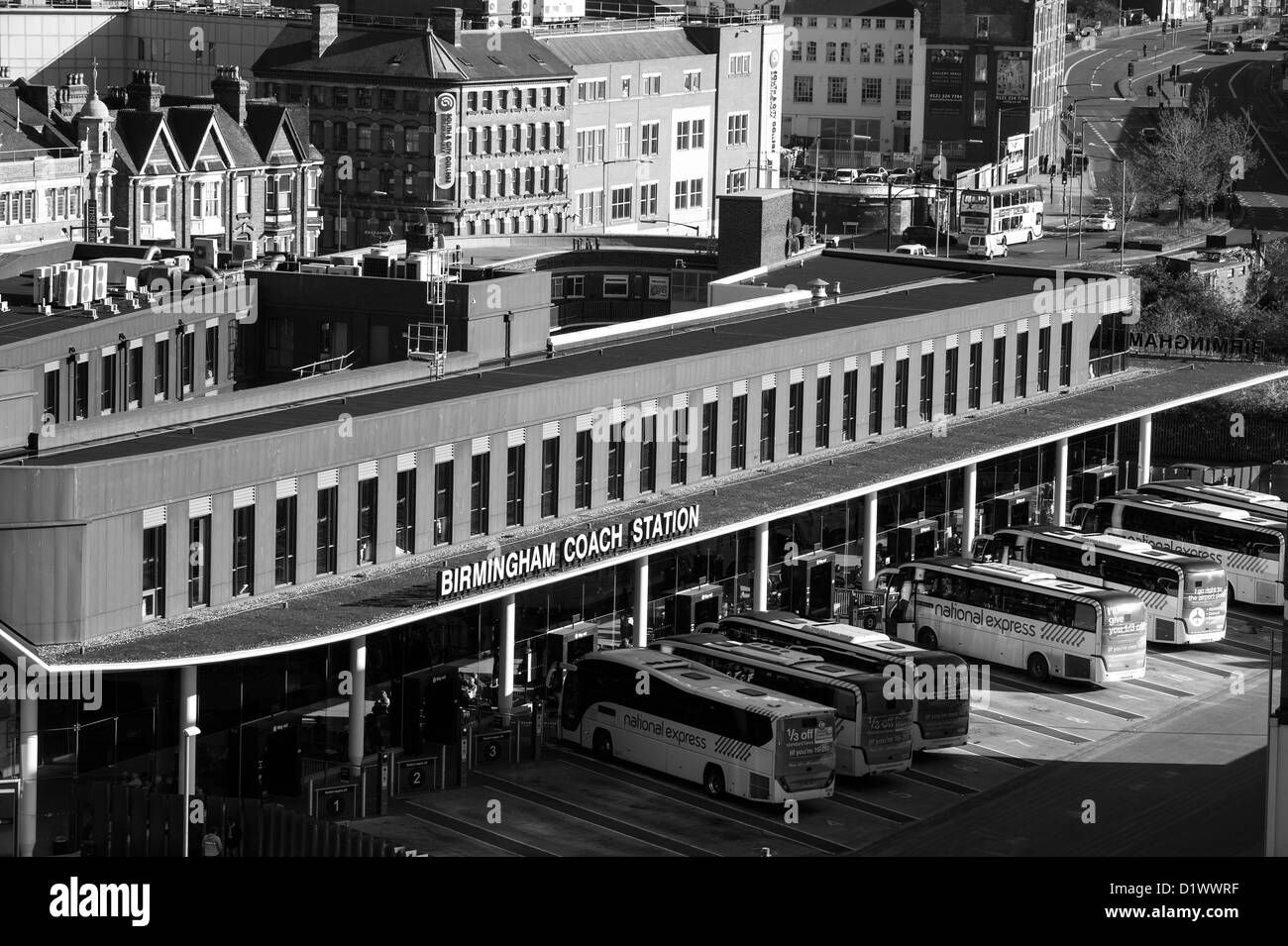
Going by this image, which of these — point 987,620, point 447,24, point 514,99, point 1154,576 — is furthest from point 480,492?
point 514,99

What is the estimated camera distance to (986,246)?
162 metres

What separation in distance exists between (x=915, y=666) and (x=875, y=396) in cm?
1957

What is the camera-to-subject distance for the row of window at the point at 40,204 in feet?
379

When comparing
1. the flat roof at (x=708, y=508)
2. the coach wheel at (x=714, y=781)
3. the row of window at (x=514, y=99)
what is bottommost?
the coach wheel at (x=714, y=781)

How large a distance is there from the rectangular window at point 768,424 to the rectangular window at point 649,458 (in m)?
5.47

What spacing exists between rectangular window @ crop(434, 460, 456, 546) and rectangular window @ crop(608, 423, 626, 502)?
7114 millimetres

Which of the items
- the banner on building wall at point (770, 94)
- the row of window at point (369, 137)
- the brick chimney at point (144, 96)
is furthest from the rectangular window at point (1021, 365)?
the banner on building wall at point (770, 94)

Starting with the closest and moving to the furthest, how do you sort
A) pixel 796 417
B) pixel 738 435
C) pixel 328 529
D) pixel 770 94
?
pixel 328 529 → pixel 738 435 → pixel 796 417 → pixel 770 94

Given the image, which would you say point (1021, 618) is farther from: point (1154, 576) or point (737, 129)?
point (737, 129)

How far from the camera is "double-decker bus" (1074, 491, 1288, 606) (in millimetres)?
80438

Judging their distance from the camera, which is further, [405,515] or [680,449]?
[680,449]

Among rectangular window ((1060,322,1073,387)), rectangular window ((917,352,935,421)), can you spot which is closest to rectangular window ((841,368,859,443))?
rectangular window ((917,352,935,421))

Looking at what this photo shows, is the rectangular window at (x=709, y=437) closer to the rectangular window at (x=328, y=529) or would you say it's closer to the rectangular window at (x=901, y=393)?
the rectangular window at (x=901, y=393)
